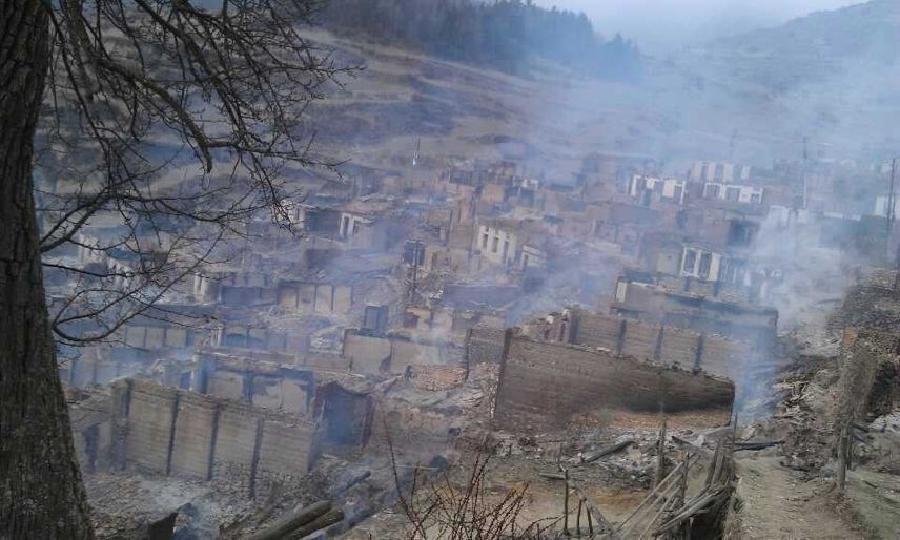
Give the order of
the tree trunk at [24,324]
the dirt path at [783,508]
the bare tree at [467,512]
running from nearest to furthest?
the tree trunk at [24,324]
the bare tree at [467,512]
the dirt path at [783,508]

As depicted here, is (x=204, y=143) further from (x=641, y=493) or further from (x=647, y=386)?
(x=647, y=386)

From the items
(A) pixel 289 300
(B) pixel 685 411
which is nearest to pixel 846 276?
(B) pixel 685 411

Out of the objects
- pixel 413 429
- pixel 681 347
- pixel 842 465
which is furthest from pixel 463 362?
pixel 842 465

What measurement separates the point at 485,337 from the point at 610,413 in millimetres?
4422

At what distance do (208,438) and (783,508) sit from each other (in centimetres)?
997

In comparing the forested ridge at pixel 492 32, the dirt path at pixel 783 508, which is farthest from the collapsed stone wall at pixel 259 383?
the forested ridge at pixel 492 32

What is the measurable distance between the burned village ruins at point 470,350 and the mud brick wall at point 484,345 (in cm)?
7

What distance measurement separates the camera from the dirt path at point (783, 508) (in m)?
4.62

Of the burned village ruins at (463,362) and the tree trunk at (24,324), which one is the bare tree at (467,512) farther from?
the tree trunk at (24,324)

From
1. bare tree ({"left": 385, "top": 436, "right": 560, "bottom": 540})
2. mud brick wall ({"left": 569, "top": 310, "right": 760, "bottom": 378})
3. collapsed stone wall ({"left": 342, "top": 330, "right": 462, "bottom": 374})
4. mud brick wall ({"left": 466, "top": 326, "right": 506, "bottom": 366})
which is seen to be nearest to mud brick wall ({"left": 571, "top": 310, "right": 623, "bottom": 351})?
mud brick wall ({"left": 569, "top": 310, "right": 760, "bottom": 378})

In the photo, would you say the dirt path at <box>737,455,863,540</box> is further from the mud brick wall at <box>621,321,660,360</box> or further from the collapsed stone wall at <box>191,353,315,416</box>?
the collapsed stone wall at <box>191,353,315,416</box>

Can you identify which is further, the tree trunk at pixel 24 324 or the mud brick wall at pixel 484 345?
the mud brick wall at pixel 484 345

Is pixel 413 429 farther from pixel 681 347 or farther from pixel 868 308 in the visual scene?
pixel 868 308

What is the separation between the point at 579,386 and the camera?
36.5ft
